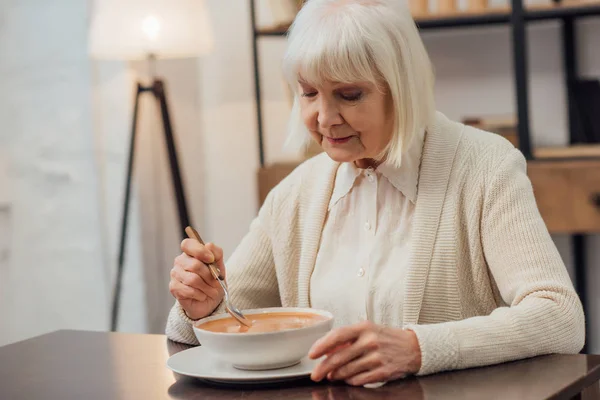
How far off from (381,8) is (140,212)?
1940 millimetres

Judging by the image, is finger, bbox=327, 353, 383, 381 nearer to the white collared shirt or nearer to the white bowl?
the white bowl

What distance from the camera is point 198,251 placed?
1540 millimetres

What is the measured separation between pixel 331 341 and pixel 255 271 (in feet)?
1.88

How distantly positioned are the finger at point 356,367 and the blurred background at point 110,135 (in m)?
2.00

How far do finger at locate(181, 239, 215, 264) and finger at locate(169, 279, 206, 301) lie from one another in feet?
0.18

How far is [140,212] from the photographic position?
134 inches

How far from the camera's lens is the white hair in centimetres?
158

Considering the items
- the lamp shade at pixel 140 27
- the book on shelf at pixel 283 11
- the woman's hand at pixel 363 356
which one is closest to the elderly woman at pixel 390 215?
the woman's hand at pixel 363 356

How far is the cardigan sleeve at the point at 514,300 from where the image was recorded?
1329 millimetres

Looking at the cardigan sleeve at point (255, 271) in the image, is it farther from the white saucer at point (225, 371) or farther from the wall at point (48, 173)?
the wall at point (48, 173)

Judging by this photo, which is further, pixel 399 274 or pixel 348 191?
pixel 348 191

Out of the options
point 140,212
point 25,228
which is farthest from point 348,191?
point 25,228

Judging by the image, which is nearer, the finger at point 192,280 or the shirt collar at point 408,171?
the finger at point 192,280

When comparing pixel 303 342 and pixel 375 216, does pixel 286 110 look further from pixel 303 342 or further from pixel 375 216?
pixel 303 342
